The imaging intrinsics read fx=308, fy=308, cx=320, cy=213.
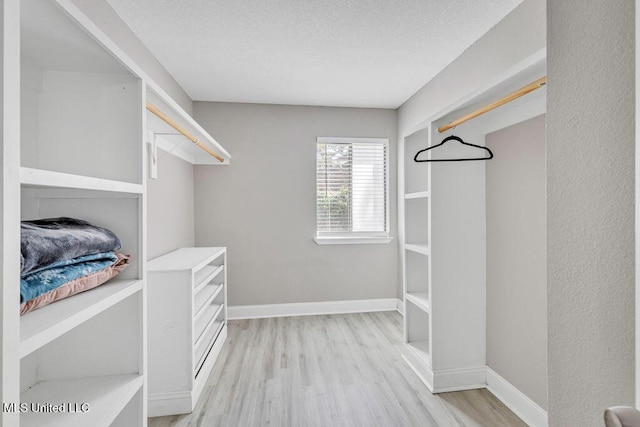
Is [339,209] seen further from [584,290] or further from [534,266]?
[584,290]

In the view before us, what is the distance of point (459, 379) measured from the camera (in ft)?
6.98

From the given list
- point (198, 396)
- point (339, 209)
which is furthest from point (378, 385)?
point (339, 209)

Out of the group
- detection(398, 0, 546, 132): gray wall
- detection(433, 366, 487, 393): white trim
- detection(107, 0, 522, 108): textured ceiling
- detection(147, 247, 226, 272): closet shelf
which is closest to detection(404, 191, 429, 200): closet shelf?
detection(398, 0, 546, 132): gray wall

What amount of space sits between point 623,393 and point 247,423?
1.82 meters

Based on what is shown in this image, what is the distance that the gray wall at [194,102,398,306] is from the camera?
3.46 meters

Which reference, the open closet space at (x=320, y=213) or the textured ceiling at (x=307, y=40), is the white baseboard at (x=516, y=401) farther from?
the textured ceiling at (x=307, y=40)

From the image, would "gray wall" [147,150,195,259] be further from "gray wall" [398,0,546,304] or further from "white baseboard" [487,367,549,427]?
"white baseboard" [487,367,549,427]

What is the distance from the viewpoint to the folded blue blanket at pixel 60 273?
782 millimetres

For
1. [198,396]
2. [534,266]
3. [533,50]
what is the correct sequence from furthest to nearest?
1. [198,396]
2. [534,266]
3. [533,50]

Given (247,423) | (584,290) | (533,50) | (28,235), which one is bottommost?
(247,423)

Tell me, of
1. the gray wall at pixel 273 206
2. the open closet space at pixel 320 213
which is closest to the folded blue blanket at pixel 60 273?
the open closet space at pixel 320 213

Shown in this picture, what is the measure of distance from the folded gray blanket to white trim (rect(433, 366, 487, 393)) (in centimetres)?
210

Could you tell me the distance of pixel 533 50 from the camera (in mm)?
1624

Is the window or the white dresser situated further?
the window
